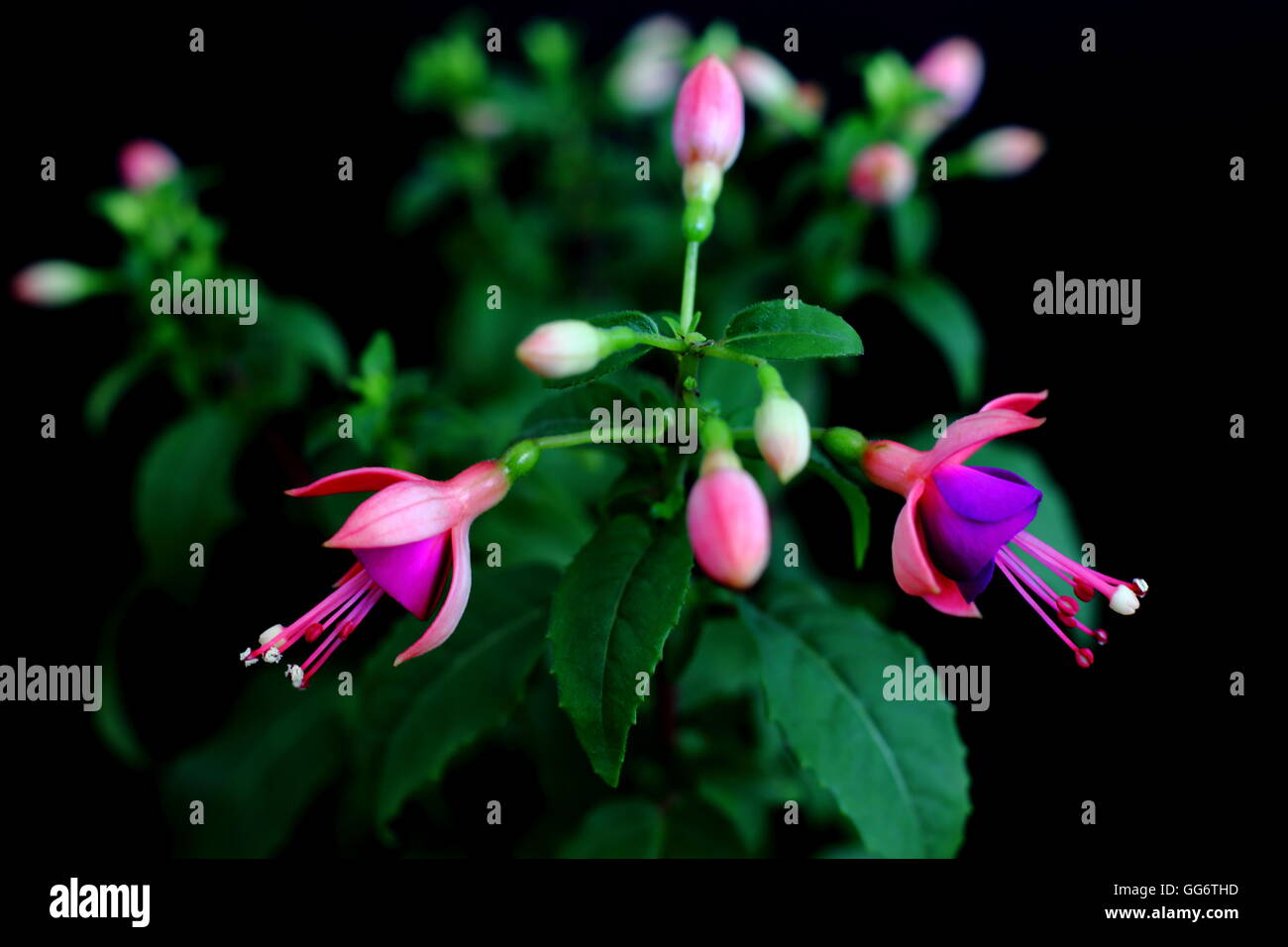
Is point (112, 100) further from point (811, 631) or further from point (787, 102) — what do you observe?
point (811, 631)

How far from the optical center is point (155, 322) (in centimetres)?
150

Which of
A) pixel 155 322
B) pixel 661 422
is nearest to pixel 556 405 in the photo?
pixel 661 422

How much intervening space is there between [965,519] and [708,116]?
445 millimetres

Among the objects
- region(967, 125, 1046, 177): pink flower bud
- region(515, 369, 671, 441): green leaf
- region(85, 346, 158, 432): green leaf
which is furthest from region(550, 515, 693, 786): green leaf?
region(967, 125, 1046, 177): pink flower bud

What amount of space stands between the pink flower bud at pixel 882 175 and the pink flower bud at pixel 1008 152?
0.14m

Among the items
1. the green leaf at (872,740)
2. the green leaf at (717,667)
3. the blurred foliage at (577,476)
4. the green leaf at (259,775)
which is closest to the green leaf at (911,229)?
the blurred foliage at (577,476)

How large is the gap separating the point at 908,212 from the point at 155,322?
1.18 meters

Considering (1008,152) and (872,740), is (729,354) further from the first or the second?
(1008,152)

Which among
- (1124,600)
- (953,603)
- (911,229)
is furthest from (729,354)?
(911,229)

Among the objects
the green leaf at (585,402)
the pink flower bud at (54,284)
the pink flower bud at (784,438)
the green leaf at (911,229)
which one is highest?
the green leaf at (911,229)

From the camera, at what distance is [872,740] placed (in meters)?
1.03

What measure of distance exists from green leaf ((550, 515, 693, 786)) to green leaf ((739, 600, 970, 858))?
0.74ft

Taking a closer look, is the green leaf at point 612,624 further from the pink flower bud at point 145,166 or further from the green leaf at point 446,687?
the pink flower bud at point 145,166

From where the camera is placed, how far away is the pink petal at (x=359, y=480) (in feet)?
2.77
